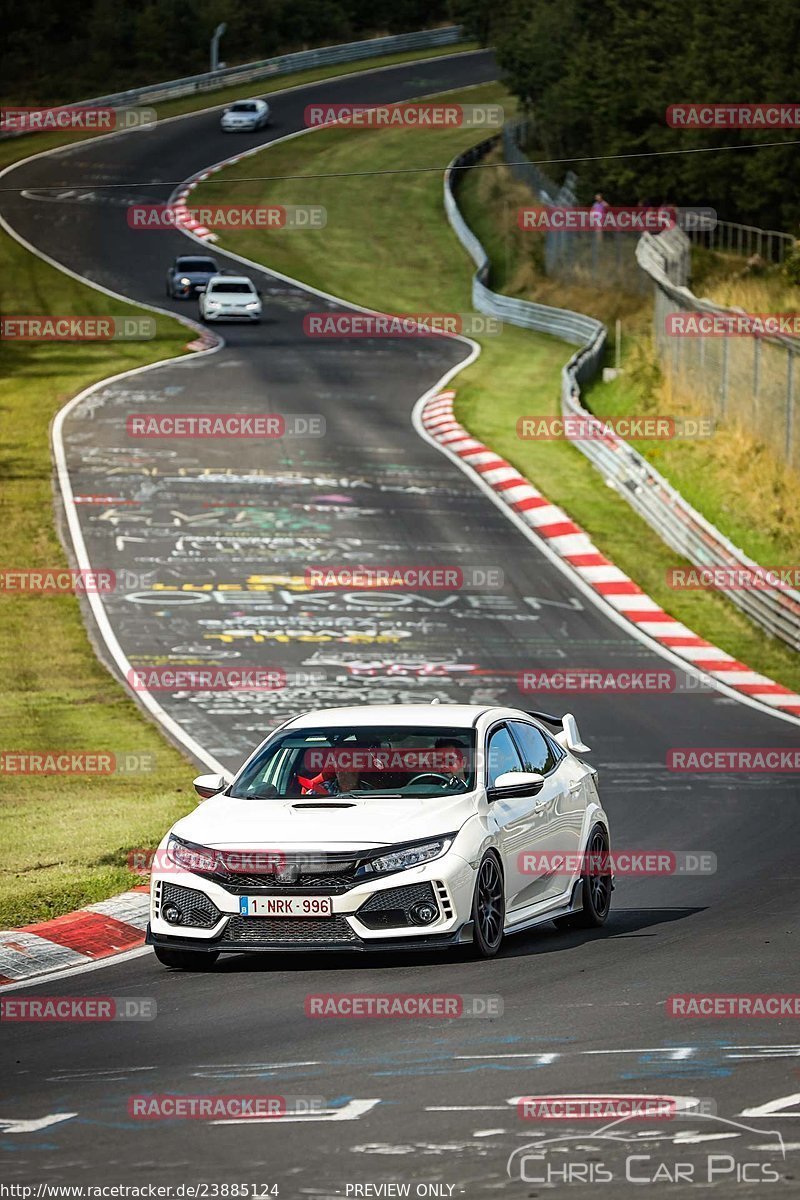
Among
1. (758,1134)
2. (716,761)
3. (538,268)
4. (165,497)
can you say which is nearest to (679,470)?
(165,497)

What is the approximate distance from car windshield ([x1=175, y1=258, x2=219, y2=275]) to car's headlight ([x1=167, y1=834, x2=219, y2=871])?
47.3 meters

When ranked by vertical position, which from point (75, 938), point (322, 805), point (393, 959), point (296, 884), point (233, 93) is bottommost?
point (75, 938)

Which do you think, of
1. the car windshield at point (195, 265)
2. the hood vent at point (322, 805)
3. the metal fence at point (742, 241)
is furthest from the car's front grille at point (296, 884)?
the car windshield at point (195, 265)

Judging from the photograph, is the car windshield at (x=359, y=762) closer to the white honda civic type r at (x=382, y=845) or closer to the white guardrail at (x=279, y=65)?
the white honda civic type r at (x=382, y=845)

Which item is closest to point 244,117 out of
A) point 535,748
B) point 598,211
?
point 598,211

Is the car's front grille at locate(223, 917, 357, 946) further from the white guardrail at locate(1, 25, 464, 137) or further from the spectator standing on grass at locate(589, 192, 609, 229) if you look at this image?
the white guardrail at locate(1, 25, 464, 137)

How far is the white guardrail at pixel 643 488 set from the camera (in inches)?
1108

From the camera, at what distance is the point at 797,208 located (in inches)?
2026

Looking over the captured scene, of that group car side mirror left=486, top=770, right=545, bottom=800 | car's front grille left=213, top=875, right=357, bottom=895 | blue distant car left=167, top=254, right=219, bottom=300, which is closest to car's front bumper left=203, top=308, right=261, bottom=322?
blue distant car left=167, top=254, right=219, bottom=300

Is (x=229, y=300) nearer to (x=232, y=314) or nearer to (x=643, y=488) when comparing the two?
(x=232, y=314)

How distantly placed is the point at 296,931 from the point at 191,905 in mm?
618

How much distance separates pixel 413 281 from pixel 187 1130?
5605 cm

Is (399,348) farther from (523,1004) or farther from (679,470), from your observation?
(523,1004)

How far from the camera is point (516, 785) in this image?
1147 cm
